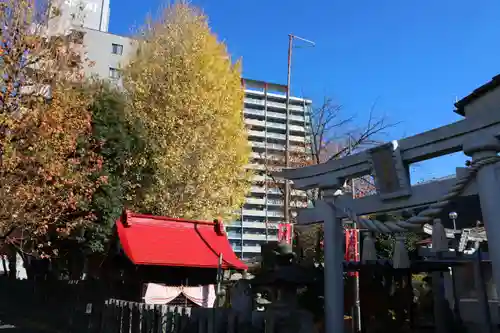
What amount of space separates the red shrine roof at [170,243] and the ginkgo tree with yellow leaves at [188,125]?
3.43 m

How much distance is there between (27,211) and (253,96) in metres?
69.6

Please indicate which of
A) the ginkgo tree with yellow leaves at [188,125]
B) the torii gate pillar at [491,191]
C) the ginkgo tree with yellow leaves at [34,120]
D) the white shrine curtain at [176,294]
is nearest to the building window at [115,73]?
the ginkgo tree with yellow leaves at [188,125]

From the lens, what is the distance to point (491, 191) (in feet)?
19.0

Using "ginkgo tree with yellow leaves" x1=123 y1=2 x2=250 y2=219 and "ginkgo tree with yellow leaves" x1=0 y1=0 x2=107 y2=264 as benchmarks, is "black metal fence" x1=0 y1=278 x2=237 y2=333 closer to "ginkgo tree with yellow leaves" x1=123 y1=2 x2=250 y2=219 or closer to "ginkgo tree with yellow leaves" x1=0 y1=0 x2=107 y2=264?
"ginkgo tree with yellow leaves" x1=0 y1=0 x2=107 y2=264

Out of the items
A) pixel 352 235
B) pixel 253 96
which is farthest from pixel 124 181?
pixel 253 96

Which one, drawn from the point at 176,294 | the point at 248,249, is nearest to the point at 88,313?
the point at 176,294

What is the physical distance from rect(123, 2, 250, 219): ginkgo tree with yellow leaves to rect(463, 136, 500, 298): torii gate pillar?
42.8 feet

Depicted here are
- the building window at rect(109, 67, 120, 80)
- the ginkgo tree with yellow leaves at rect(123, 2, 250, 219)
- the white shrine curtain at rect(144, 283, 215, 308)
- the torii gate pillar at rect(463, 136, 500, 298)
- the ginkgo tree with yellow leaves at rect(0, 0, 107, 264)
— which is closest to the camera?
the torii gate pillar at rect(463, 136, 500, 298)

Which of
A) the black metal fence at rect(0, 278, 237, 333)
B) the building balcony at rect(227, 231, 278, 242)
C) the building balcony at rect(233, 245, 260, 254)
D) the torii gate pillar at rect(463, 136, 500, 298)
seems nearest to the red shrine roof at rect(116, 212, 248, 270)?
the black metal fence at rect(0, 278, 237, 333)

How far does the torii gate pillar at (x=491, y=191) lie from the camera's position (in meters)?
5.73

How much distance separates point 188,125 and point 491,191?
46.6ft

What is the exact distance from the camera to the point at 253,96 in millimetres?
79500

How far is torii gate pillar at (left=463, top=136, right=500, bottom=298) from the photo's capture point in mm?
5725

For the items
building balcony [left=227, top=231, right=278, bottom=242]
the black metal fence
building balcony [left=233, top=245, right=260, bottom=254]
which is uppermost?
building balcony [left=227, top=231, right=278, bottom=242]
